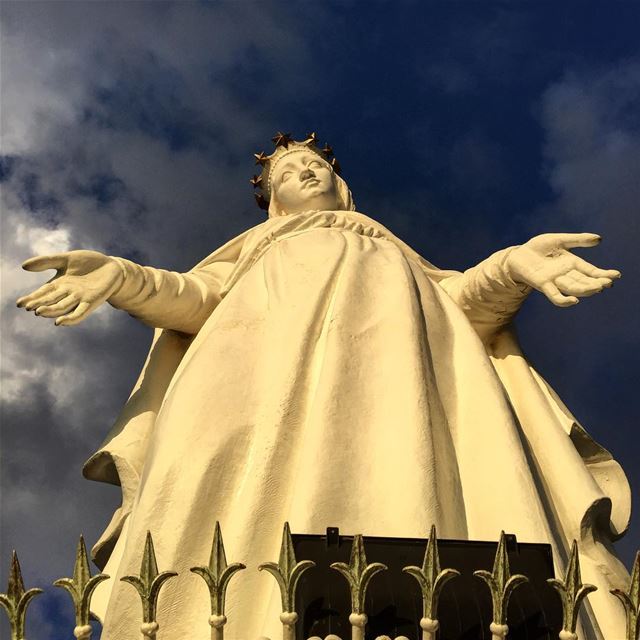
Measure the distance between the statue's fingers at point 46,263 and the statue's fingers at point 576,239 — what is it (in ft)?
11.1

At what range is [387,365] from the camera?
24.3 ft

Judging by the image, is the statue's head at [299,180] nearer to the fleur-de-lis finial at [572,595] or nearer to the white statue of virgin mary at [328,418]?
the white statue of virgin mary at [328,418]

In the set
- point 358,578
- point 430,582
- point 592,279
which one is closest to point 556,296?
point 592,279

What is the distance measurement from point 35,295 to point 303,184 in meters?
3.09

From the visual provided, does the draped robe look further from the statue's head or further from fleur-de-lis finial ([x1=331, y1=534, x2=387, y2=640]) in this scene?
the statue's head

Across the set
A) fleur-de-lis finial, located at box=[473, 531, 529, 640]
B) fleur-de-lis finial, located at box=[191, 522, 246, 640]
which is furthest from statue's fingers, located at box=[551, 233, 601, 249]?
fleur-de-lis finial, located at box=[191, 522, 246, 640]

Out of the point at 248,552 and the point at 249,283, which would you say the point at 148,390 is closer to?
the point at 249,283

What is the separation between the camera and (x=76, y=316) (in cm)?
830

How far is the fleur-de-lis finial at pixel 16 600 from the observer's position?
4844 mm

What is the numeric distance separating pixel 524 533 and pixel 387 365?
55.4 inches

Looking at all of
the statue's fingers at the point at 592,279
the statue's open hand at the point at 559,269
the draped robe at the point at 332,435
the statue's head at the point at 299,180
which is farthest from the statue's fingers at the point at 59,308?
the statue's fingers at the point at 592,279

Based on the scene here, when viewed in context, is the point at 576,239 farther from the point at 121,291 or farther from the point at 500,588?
the point at 500,588

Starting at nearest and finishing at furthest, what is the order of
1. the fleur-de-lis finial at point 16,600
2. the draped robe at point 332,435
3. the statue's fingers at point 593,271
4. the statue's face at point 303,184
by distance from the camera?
the fleur-de-lis finial at point 16,600
the draped robe at point 332,435
the statue's fingers at point 593,271
the statue's face at point 303,184

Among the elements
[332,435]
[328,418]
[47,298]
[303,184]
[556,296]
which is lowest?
[332,435]
